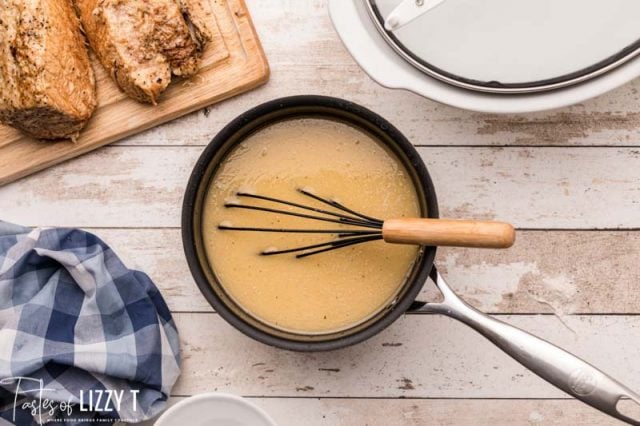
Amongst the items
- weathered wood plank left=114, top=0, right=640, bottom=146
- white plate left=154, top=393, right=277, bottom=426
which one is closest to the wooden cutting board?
weathered wood plank left=114, top=0, right=640, bottom=146

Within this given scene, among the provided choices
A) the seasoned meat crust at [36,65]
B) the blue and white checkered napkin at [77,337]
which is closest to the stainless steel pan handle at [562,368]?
the blue and white checkered napkin at [77,337]

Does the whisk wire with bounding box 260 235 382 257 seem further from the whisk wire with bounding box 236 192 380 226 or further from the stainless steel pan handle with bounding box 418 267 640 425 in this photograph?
the stainless steel pan handle with bounding box 418 267 640 425

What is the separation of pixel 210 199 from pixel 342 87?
0.25 meters

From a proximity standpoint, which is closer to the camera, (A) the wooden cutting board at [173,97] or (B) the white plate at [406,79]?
(B) the white plate at [406,79]

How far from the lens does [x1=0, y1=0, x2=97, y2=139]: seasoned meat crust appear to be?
96 centimetres

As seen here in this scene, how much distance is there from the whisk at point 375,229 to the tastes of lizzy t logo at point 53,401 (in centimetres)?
28

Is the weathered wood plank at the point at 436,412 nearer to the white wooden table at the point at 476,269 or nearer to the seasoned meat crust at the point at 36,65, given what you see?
the white wooden table at the point at 476,269

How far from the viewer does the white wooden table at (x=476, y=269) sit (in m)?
1.05

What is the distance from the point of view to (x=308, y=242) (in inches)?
36.8

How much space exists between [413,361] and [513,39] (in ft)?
1.50

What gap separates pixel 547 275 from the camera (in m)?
1.05

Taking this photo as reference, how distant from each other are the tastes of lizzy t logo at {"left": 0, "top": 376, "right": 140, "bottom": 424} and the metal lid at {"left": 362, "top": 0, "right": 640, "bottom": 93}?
0.59m

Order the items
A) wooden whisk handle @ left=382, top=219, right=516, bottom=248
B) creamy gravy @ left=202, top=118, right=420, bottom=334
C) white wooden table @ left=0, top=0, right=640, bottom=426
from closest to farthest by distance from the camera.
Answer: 1. wooden whisk handle @ left=382, top=219, right=516, bottom=248
2. creamy gravy @ left=202, top=118, right=420, bottom=334
3. white wooden table @ left=0, top=0, right=640, bottom=426

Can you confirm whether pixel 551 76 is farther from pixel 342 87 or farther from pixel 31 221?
pixel 31 221
